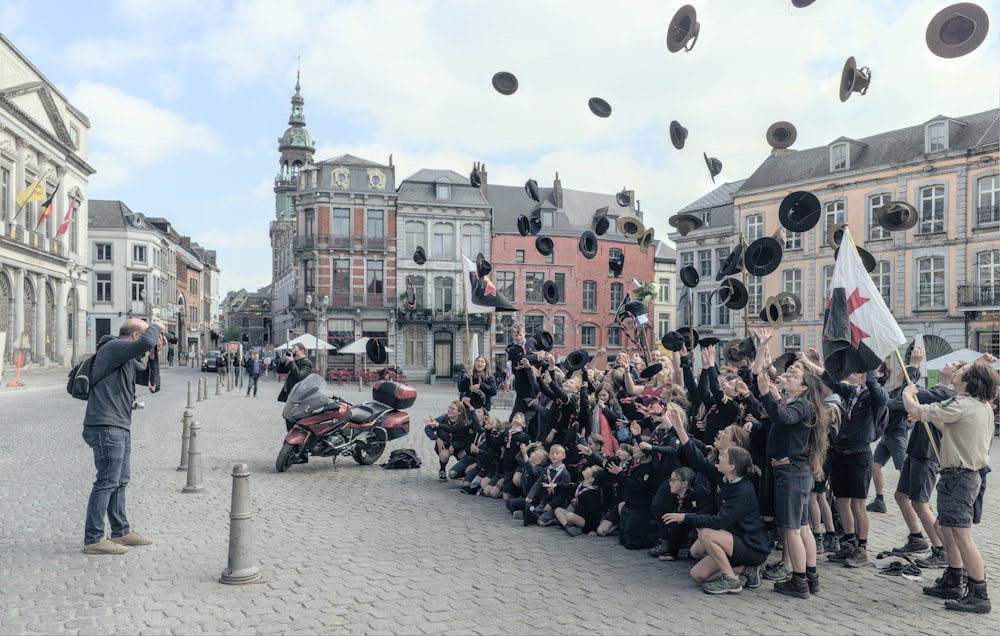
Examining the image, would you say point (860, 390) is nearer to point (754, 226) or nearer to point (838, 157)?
point (838, 157)

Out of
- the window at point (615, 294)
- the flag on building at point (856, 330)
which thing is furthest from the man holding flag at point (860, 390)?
the window at point (615, 294)

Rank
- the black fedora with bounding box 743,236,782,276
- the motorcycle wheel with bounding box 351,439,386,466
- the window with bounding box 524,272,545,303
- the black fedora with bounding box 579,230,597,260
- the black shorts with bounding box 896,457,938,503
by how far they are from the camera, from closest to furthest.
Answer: the black shorts with bounding box 896,457,938,503 → the black fedora with bounding box 743,236,782,276 → the motorcycle wheel with bounding box 351,439,386,466 → the black fedora with bounding box 579,230,597,260 → the window with bounding box 524,272,545,303

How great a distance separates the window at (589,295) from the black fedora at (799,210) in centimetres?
4398

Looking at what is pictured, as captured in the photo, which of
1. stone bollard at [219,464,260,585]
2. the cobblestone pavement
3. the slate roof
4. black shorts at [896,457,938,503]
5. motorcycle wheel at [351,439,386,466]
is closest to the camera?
the cobblestone pavement

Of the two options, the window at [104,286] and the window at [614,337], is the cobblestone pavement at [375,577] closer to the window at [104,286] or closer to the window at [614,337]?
the window at [614,337]

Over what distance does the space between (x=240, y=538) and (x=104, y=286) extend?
6887cm

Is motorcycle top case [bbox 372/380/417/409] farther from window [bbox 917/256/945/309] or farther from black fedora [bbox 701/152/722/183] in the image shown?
window [bbox 917/256/945/309]

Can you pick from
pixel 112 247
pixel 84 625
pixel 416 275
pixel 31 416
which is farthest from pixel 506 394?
pixel 112 247

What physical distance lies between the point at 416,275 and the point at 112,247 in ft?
108

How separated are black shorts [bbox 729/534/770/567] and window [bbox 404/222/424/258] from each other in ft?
148

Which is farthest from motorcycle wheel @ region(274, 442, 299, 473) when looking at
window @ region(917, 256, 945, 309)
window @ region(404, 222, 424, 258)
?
window @ region(404, 222, 424, 258)

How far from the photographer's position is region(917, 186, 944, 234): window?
114 ft

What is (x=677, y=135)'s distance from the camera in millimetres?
11414

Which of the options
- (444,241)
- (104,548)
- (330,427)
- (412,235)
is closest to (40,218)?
(412,235)
